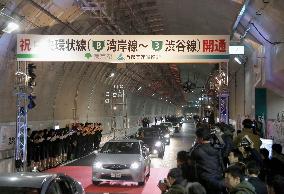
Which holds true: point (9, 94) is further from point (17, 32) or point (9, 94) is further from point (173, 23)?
point (173, 23)

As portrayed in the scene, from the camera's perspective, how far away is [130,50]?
60.5ft

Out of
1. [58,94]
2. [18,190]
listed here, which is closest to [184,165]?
[18,190]

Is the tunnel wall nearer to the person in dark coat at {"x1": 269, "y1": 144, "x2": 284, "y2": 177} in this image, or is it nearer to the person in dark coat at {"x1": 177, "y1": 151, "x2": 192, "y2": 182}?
the person in dark coat at {"x1": 177, "y1": 151, "x2": 192, "y2": 182}

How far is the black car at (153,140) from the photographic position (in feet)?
98.4

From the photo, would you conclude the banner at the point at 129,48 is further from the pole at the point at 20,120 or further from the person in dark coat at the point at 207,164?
the person in dark coat at the point at 207,164

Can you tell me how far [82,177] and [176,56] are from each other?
640 centimetres

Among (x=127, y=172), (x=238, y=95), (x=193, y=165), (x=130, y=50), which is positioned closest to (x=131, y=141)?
(x=127, y=172)

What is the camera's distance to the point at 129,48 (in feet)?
60.5

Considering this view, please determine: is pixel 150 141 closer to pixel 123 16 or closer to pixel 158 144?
pixel 158 144

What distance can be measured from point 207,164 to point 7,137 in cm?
1265

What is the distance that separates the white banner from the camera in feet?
62.4

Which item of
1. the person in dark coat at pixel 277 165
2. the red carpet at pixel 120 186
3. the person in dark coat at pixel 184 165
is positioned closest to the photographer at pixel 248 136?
the person in dark coat at pixel 277 165

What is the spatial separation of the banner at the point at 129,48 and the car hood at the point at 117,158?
3.57m

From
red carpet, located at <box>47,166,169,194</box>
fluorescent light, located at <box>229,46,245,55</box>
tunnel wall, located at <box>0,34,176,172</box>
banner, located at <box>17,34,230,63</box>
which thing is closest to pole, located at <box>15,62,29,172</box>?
tunnel wall, located at <box>0,34,176,172</box>
